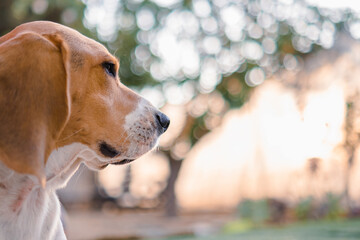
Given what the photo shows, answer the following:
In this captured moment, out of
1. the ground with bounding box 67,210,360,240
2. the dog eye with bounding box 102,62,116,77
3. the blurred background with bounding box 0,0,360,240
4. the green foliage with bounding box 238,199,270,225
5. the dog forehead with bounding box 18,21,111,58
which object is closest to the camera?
the dog forehead with bounding box 18,21,111,58

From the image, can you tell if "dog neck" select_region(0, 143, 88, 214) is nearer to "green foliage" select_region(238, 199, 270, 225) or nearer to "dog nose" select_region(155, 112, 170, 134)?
"dog nose" select_region(155, 112, 170, 134)

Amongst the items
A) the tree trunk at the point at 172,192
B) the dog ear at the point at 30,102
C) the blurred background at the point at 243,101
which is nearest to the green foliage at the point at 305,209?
the blurred background at the point at 243,101

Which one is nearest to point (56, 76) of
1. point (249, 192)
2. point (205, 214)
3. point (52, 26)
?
point (52, 26)

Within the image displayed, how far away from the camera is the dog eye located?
1.46 meters

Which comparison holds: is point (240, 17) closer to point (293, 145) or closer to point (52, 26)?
point (293, 145)

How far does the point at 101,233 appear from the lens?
5.93m

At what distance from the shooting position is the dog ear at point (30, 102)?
3.51 feet

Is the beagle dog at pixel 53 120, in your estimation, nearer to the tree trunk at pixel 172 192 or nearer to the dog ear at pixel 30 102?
the dog ear at pixel 30 102

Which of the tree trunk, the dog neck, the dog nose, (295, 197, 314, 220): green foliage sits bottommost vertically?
the tree trunk

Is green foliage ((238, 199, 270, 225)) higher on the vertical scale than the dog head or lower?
lower

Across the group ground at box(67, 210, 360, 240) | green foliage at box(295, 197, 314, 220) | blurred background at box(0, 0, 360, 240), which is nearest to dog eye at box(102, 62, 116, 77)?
blurred background at box(0, 0, 360, 240)

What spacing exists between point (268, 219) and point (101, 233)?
7.42 ft

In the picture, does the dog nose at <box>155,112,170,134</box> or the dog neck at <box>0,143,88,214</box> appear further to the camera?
the dog nose at <box>155,112,170,134</box>

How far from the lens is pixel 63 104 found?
1.16 m
